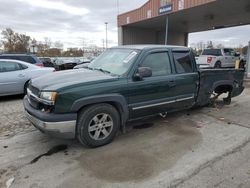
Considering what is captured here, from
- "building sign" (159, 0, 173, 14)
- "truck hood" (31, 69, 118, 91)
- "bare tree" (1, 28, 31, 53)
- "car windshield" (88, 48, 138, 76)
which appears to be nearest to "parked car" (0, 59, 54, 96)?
"car windshield" (88, 48, 138, 76)

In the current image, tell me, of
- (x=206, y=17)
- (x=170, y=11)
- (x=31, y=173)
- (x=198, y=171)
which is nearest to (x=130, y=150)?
(x=198, y=171)

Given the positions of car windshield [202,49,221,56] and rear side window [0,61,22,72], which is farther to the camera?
car windshield [202,49,221,56]

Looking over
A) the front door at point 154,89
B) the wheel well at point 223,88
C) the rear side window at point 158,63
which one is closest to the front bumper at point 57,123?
the front door at point 154,89

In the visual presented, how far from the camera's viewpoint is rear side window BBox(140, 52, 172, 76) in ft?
14.8

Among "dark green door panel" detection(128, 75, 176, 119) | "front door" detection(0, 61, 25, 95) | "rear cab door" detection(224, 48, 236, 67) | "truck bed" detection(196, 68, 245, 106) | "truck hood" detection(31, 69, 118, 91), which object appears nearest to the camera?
"truck hood" detection(31, 69, 118, 91)

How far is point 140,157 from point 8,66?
6.40 meters

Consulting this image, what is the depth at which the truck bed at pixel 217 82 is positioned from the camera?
5582mm

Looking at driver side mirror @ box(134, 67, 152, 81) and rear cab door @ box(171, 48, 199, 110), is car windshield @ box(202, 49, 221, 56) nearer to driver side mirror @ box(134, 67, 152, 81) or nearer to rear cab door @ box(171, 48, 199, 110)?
rear cab door @ box(171, 48, 199, 110)

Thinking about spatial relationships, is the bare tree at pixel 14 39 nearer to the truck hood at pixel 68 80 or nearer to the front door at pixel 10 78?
the front door at pixel 10 78

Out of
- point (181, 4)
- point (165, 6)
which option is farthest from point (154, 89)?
point (165, 6)

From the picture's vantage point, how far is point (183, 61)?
17.0 feet

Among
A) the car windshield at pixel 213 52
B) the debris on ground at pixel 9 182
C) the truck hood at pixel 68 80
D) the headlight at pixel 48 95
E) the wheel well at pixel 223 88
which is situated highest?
the car windshield at pixel 213 52

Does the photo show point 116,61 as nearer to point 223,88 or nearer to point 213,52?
point 223,88

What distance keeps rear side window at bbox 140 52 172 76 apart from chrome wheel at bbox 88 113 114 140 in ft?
4.19
